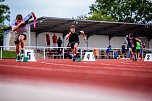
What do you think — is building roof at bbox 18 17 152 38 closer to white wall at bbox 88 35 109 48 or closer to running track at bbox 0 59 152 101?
white wall at bbox 88 35 109 48

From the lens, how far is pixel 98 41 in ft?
81.5

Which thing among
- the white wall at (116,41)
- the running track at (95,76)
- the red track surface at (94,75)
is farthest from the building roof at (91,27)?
the running track at (95,76)

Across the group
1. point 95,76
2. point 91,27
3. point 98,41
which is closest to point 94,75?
point 95,76

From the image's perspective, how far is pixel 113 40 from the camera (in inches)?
977

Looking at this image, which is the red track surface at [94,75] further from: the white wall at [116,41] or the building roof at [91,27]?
the white wall at [116,41]

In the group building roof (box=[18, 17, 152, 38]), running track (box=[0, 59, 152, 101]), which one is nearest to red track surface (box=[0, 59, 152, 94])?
running track (box=[0, 59, 152, 101])

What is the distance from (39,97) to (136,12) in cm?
516

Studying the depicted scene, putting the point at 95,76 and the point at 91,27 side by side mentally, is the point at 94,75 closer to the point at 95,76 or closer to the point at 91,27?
the point at 95,76

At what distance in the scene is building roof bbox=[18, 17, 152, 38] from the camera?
1936 centimetres

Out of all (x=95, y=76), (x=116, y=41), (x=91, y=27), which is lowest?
(x=95, y=76)

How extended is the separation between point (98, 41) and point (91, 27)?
2747mm

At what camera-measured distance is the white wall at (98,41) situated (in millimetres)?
24503

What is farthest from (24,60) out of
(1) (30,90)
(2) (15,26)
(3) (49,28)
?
(3) (49,28)

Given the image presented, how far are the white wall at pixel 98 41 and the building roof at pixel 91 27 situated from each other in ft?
1.44
